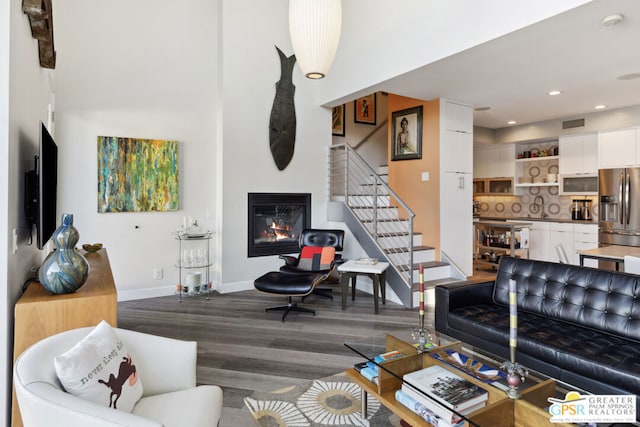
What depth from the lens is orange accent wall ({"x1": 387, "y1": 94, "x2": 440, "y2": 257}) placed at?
5.58 metres

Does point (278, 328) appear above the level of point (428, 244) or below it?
below

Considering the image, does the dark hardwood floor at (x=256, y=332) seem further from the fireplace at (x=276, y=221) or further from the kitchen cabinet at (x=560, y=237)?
the kitchen cabinet at (x=560, y=237)

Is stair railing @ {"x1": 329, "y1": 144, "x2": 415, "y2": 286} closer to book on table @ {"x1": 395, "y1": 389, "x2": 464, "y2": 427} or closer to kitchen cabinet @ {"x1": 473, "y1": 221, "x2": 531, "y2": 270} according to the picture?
kitchen cabinet @ {"x1": 473, "y1": 221, "x2": 531, "y2": 270}

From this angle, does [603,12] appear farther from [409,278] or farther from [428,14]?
[409,278]

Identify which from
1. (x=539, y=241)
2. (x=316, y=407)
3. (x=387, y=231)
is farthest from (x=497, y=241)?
(x=316, y=407)

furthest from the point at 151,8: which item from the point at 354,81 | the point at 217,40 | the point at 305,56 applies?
the point at 305,56

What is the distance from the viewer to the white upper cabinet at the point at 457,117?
18.2ft

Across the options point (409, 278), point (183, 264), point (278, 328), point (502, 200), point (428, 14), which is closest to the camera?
point (278, 328)

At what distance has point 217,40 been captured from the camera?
523cm

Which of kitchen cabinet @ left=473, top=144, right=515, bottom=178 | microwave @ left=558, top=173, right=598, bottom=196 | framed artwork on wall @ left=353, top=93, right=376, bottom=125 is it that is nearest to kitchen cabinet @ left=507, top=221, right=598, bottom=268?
microwave @ left=558, top=173, right=598, bottom=196

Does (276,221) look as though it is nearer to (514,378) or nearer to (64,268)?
(64,268)

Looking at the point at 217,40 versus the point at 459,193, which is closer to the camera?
the point at 217,40

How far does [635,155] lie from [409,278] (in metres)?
4.15

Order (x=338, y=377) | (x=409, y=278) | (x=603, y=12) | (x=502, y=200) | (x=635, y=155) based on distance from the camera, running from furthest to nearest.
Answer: (x=502, y=200), (x=635, y=155), (x=409, y=278), (x=603, y=12), (x=338, y=377)
